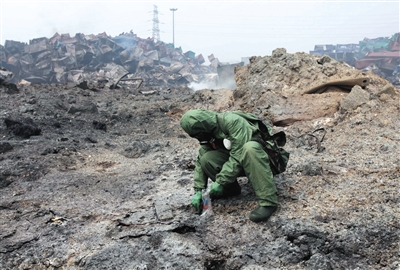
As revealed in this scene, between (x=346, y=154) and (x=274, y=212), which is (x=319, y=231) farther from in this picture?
(x=346, y=154)

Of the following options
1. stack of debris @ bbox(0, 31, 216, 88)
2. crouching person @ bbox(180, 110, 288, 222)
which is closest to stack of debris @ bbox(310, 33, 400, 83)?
stack of debris @ bbox(0, 31, 216, 88)

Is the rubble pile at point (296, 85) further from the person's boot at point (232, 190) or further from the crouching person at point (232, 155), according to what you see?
the crouching person at point (232, 155)

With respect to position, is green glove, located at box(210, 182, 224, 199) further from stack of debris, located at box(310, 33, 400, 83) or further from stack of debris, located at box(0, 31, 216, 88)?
stack of debris, located at box(310, 33, 400, 83)

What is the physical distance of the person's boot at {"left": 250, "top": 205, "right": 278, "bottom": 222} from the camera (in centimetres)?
252

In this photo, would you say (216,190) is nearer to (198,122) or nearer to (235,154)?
(235,154)

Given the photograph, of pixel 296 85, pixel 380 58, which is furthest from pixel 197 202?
pixel 380 58

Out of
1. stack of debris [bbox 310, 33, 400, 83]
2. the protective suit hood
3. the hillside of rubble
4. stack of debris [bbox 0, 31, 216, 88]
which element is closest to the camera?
the hillside of rubble

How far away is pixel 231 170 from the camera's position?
2.52 metres

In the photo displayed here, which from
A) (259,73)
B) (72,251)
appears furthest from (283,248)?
(259,73)

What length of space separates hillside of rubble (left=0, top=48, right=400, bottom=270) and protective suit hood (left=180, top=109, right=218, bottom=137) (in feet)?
2.33

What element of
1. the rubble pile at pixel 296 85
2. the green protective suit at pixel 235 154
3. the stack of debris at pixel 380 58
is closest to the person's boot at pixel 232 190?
the green protective suit at pixel 235 154

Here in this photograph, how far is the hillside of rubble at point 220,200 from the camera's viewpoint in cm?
227

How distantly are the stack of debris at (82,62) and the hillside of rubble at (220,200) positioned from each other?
16.1m

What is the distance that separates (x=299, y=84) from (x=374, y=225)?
15.0ft
